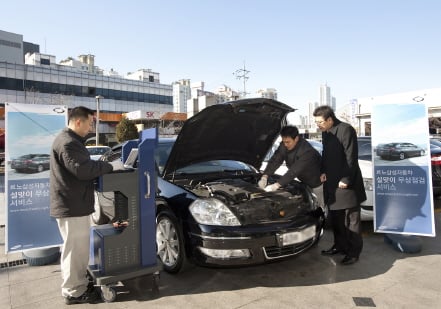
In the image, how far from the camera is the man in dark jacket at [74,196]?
3.04m

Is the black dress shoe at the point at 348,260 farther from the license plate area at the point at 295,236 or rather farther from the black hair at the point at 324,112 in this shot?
the black hair at the point at 324,112

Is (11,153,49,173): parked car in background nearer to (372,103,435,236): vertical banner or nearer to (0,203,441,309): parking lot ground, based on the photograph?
(0,203,441,309): parking lot ground

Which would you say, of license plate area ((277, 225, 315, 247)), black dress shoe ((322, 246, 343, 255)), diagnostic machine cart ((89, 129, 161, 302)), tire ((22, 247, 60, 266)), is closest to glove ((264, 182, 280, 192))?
license plate area ((277, 225, 315, 247))

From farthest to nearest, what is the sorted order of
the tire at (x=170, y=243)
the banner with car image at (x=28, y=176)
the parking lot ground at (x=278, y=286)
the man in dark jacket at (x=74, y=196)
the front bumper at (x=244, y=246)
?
the banner with car image at (x=28, y=176)
the tire at (x=170, y=243)
the front bumper at (x=244, y=246)
the parking lot ground at (x=278, y=286)
the man in dark jacket at (x=74, y=196)

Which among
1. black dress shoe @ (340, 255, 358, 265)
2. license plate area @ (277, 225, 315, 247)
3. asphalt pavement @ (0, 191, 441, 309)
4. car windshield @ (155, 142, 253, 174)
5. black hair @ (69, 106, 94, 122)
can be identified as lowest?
asphalt pavement @ (0, 191, 441, 309)

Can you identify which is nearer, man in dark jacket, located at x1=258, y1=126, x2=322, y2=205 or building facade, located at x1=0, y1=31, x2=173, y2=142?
man in dark jacket, located at x1=258, y1=126, x2=322, y2=205

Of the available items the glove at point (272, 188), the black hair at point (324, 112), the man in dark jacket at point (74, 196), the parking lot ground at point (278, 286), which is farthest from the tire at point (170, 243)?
the black hair at point (324, 112)

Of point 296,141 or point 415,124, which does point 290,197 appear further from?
point 415,124

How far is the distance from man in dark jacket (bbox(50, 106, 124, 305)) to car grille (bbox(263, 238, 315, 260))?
169 cm

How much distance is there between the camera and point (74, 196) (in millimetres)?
3133

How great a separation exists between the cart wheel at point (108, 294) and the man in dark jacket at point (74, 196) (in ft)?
0.45

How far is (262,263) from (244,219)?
46 cm

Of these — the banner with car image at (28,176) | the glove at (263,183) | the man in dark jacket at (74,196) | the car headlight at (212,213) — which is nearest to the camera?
the man in dark jacket at (74,196)

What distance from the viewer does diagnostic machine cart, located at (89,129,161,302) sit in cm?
318
